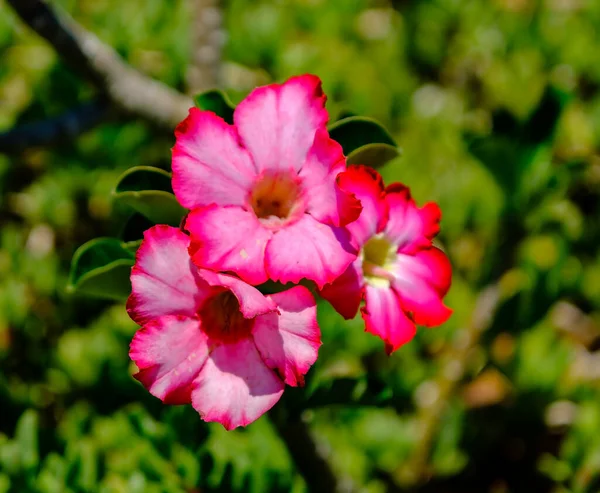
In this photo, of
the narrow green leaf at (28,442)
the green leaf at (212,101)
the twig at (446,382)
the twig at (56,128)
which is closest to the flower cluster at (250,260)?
the green leaf at (212,101)

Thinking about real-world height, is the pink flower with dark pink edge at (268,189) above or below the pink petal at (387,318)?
above

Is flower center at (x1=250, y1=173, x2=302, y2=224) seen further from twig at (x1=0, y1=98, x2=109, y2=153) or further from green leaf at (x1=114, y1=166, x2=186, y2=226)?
twig at (x1=0, y1=98, x2=109, y2=153)

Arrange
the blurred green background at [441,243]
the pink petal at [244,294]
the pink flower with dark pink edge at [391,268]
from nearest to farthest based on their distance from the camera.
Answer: the pink petal at [244,294] < the pink flower with dark pink edge at [391,268] < the blurred green background at [441,243]

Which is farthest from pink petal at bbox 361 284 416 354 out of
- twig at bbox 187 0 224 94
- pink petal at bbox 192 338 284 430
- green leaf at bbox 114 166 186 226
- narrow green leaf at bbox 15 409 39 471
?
twig at bbox 187 0 224 94

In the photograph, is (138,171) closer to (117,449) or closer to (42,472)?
(42,472)

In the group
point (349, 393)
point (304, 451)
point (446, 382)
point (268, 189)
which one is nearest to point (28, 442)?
point (304, 451)

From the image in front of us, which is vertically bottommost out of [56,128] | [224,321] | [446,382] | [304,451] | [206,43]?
[446,382]

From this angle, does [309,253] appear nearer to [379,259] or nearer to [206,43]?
[379,259]

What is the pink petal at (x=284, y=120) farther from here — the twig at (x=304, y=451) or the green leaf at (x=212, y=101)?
the twig at (x=304, y=451)
